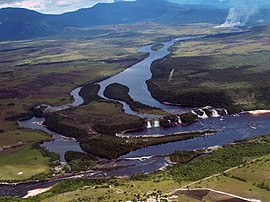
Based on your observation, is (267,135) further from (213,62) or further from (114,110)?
(213,62)

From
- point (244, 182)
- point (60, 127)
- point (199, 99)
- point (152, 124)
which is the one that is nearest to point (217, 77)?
point (199, 99)

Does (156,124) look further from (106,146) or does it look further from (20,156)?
(20,156)

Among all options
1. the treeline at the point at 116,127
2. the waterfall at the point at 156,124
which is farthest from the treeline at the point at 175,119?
the treeline at the point at 116,127

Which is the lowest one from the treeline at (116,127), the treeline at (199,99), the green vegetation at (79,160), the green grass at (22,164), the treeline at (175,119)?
the green grass at (22,164)

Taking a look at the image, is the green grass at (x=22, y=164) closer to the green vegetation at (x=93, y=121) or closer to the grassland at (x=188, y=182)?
the grassland at (x=188, y=182)

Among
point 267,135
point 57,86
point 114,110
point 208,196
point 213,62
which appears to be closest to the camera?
point 208,196

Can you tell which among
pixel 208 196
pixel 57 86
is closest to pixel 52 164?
pixel 208 196

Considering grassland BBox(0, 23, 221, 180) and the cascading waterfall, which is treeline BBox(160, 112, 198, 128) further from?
grassland BBox(0, 23, 221, 180)
